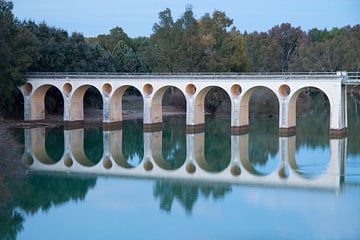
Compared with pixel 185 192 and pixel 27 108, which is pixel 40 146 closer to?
pixel 27 108

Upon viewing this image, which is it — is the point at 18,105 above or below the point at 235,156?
above

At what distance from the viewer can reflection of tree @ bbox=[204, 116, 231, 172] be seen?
95.2 ft

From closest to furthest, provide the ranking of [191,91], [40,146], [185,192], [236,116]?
[185,192] → [40,146] → [236,116] → [191,91]

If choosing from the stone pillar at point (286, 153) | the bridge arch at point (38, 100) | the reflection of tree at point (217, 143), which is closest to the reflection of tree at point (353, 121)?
the stone pillar at point (286, 153)

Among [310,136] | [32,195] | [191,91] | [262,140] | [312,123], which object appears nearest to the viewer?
[32,195]

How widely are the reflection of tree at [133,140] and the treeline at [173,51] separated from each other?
5924 millimetres

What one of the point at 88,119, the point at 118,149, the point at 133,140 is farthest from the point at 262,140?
the point at 88,119

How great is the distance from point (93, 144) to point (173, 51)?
16.8m

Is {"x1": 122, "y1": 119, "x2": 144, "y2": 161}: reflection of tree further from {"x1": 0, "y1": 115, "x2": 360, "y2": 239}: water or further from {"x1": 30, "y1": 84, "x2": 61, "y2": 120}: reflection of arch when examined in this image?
{"x1": 30, "y1": 84, "x2": 61, "y2": 120}: reflection of arch

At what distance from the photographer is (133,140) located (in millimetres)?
36312

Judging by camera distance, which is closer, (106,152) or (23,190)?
(23,190)

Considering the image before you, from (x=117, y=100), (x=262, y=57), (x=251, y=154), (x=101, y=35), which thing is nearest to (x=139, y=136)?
(x=117, y=100)

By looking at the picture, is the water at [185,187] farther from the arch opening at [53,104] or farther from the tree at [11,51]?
the arch opening at [53,104]

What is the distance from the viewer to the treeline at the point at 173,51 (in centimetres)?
3878
